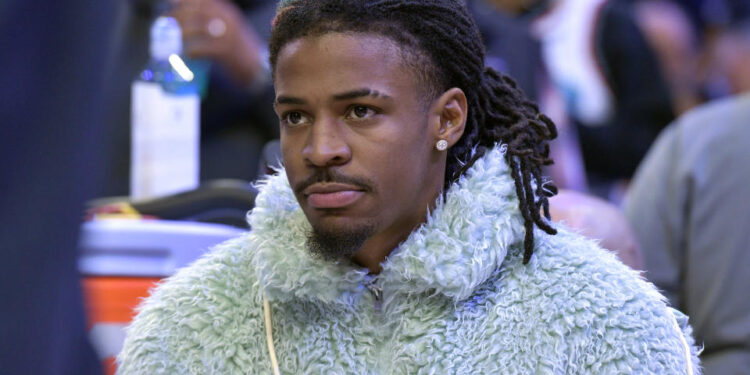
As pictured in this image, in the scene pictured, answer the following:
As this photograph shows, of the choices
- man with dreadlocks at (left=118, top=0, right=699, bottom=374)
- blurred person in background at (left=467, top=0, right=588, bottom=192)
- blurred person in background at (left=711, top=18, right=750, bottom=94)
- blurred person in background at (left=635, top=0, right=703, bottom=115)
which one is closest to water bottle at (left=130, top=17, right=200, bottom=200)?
man with dreadlocks at (left=118, top=0, right=699, bottom=374)

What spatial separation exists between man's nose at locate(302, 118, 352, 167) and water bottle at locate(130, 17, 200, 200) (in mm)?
1112

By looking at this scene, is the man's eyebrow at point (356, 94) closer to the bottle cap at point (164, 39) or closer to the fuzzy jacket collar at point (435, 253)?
the fuzzy jacket collar at point (435, 253)

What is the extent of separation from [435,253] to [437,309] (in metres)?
0.11

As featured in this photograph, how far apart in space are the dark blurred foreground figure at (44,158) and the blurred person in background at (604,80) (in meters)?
3.50

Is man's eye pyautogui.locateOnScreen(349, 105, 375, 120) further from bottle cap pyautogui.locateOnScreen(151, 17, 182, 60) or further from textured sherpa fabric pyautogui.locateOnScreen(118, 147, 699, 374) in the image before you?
bottle cap pyautogui.locateOnScreen(151, 17, 182, 60)

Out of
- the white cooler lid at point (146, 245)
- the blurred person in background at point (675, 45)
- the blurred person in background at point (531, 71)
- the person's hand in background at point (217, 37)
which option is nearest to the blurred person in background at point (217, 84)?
the person's hand in background at point (217, 37)

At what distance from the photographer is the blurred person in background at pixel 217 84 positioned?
2.95 metres

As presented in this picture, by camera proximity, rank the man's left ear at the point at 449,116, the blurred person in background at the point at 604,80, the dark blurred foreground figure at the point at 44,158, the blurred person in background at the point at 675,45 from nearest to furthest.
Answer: the dark blurred foreground figure at the point at 44,158
the man's left ear at the point at 449,116
the blurred person in background at the point at 604,80
the blurred person in background at the point at 675,45

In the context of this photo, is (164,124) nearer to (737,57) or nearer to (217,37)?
(217,37)

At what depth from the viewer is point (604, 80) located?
4.62 metres

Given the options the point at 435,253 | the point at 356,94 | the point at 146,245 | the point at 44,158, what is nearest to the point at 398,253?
the point at 435,253

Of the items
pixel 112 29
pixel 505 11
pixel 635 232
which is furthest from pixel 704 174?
pixel 112 29

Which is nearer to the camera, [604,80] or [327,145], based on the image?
[327,145]

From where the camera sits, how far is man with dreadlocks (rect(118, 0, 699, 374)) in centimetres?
175
